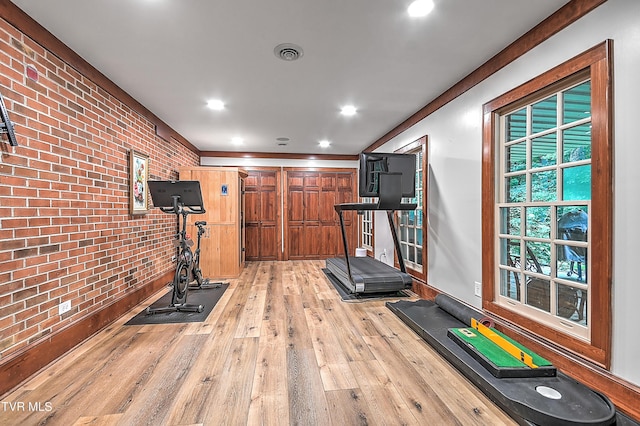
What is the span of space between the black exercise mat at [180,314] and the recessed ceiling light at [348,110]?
3.09 meters

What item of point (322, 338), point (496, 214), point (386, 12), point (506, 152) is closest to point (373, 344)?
point (322, 338)

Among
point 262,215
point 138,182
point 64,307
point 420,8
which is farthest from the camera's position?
point 262,215

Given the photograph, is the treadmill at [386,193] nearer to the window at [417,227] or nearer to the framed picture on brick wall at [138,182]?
the window at [417,227]

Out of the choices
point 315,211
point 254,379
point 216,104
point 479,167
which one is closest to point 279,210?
point 315,211

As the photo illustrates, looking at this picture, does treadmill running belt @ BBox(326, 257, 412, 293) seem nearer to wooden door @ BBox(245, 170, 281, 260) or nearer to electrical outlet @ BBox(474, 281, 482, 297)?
electrical outlet @ BBox(474, 281, 482, 297)

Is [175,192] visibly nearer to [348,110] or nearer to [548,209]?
[348,110]

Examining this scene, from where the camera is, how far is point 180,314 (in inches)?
129

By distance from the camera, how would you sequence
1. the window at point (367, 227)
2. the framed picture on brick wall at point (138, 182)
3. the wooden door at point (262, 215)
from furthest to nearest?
1. the wooden door at point (262, 215)
2. the window at point (367, 227)
3. the framed picture on brick wall at point (138, 182)

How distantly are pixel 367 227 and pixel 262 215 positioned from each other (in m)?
2.51

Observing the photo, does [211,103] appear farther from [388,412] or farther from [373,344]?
[388,412]

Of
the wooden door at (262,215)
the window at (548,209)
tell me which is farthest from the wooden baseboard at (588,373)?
the wooden door at (262,215)

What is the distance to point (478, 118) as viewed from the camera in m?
2.95

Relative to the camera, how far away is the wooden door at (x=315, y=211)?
6.99 meters

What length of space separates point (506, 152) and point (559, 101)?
0.60m
